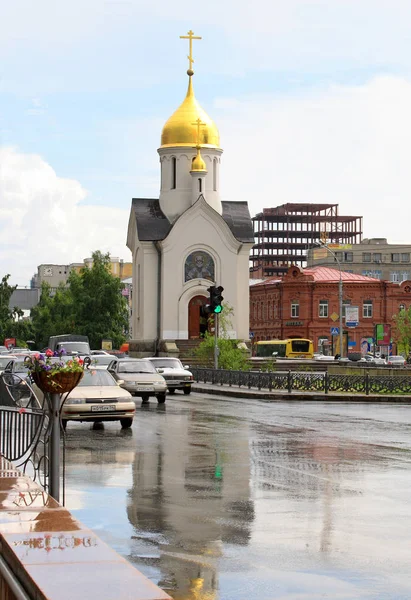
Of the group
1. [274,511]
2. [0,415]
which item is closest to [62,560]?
[274,511]

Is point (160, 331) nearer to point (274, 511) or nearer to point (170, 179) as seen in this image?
point (170, 179)

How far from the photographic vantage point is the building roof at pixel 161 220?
76.1 m

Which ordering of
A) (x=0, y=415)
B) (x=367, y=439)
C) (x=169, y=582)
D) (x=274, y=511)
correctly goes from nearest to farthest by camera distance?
(x=169, y=582) < (x=274, y=511) < (x=0, y=415) < (x=367, y=439)

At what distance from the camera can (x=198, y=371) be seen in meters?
51.0

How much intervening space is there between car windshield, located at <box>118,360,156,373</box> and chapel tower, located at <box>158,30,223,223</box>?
43656 millimetres

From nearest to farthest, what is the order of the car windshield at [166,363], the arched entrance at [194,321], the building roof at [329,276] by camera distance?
1. the car windshield at [166,363]
2. the arched entrance at [194,321]
3. the building roof at [329,276]

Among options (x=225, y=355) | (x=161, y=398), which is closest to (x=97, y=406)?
(x=161, y=398)

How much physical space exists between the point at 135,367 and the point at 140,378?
107cm

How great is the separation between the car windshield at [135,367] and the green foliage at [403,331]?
212ft

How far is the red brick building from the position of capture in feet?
348

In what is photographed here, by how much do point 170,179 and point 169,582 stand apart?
70.8 meters

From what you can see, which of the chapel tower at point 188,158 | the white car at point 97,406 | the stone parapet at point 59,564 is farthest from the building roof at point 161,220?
the stone parapet at point 59,564

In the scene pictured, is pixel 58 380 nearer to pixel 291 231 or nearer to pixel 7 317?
pixel 7 317

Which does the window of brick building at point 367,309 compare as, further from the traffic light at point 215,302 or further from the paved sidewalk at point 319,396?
the paved sidewalk at point 319,396
